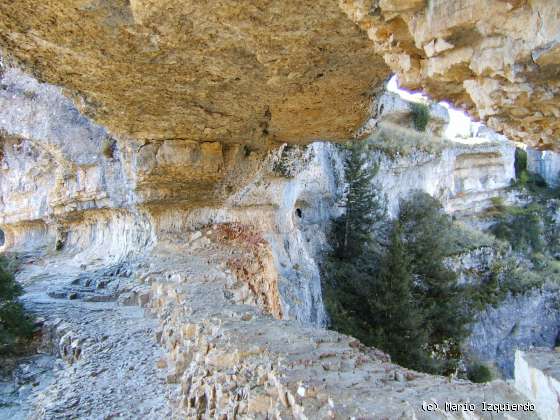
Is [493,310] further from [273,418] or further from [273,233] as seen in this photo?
[273,418]

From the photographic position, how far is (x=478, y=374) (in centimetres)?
1092

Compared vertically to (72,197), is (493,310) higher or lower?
lower

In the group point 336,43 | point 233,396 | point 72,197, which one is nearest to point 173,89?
point 336,43

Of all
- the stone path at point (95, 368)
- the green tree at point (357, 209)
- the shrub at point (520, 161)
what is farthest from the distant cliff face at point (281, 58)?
the shrub at point (520, 161)

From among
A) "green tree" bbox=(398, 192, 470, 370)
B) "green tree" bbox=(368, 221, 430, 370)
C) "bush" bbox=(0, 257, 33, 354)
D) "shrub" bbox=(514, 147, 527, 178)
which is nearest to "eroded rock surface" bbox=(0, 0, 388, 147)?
"bush" bbox=(0, 257, 33, 354)

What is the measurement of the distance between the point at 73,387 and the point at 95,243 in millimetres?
6807

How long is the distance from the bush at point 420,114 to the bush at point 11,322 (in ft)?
59.2

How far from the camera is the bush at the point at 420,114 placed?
1870 cm

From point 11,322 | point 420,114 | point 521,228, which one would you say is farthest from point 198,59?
point 521,228

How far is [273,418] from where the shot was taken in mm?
2059

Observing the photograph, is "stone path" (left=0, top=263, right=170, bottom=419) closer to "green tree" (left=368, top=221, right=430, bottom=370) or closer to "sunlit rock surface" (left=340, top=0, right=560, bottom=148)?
"sunlit rock surface" (left=340, top=0, right=560, bottom=148)

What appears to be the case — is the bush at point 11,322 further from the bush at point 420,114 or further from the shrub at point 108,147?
the bush at point 420,114

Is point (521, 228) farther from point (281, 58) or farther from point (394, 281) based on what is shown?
point (281, 58)

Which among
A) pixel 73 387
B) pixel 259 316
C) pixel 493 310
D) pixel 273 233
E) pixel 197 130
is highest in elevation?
pixel 197 130
